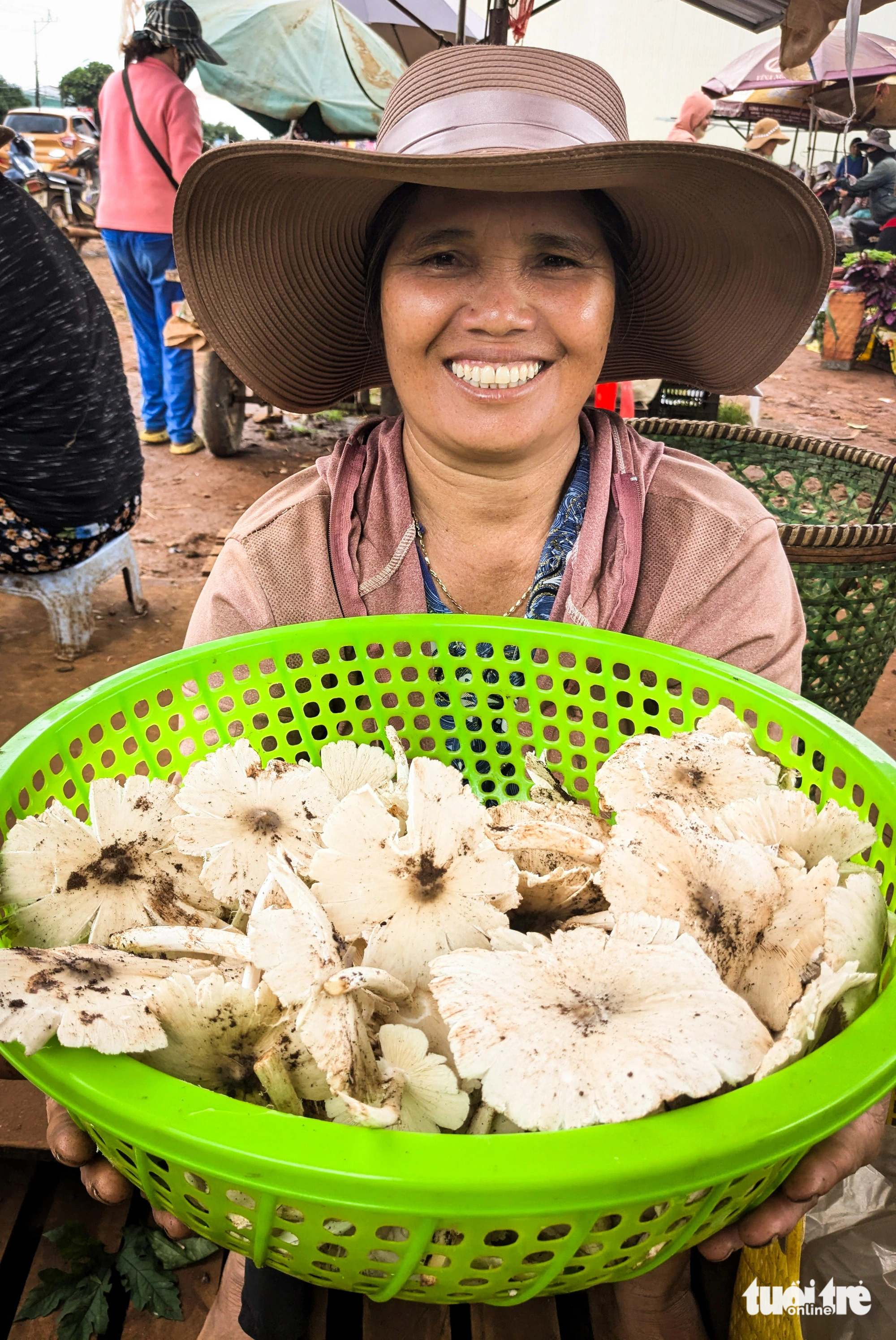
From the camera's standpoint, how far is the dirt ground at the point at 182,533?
124 inches

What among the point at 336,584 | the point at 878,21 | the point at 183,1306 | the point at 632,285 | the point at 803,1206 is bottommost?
the point at 183,1306

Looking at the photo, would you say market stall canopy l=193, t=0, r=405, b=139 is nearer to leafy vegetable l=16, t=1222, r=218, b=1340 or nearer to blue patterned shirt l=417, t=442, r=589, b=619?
blue patterned shirt l=417, t=442, r=589, b=619

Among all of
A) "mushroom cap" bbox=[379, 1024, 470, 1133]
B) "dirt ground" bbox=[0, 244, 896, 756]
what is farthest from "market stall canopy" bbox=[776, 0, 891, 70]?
"mushroom cap" bbox=[379, 1024, 470, 1133]

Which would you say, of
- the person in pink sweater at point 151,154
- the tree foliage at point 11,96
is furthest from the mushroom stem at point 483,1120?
the tree foliage at point 11,96

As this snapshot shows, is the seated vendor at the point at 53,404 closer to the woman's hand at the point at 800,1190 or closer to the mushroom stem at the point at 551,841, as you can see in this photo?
the mushroom stem at the point at 551,841

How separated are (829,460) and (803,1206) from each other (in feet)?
6.98

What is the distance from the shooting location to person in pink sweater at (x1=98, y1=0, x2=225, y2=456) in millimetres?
4277

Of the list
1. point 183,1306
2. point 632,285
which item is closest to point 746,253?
point 632,285

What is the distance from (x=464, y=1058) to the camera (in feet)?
1.99

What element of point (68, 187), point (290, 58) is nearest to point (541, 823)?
point (290, 58)

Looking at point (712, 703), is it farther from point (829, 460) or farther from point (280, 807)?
point (829, 460)

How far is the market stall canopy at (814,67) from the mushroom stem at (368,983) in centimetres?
954

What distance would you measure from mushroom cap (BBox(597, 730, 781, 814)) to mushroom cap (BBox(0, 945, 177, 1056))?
53cm

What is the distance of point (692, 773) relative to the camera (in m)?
1.02
